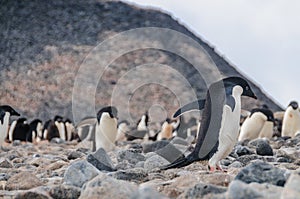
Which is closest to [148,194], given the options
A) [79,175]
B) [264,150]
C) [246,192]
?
[246,192]

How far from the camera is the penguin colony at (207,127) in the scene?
5.70 m

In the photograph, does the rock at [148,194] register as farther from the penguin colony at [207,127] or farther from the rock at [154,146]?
the rock at [154,146]

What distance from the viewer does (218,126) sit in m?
5.72

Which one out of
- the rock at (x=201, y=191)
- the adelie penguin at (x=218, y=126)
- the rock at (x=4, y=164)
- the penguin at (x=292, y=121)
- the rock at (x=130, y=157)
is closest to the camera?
the rock at (x=201, y=191)

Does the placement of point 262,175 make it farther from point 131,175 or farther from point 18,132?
point 18,132

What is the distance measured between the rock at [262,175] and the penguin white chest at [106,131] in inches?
287

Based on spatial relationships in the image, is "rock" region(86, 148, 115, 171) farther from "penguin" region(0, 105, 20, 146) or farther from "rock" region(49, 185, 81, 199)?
"penguin" region(0, 105, 20, 146)

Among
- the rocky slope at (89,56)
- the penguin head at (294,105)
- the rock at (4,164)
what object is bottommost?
the rock at (4,164)

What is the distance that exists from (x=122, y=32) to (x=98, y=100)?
1191 cm

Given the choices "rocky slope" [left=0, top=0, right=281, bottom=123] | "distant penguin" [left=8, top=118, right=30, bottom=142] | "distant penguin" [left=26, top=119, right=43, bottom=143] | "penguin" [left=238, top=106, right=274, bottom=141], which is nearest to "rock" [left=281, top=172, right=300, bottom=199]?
"penguin" [left=238, top=106, right=274, bottom=141]

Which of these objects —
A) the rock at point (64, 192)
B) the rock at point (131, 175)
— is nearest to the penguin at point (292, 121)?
the rock at point (131, 175)

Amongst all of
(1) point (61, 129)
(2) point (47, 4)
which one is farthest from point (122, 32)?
(1) point (61, 129)

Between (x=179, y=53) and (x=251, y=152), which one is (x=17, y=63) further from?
(x=179, y=53)

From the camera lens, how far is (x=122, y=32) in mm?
45125
